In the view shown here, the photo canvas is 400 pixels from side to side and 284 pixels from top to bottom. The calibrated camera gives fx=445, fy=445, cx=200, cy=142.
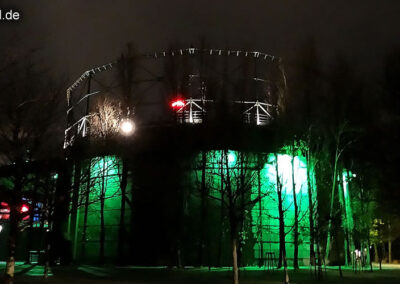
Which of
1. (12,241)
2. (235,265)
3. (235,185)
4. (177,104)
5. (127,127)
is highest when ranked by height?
(177,104)

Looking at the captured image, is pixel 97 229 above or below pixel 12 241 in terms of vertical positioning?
above

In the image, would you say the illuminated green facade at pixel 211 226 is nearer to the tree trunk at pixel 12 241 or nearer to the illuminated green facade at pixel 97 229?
the illuminated green facade at pixel 97 229

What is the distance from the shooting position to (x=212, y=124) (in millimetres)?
19875

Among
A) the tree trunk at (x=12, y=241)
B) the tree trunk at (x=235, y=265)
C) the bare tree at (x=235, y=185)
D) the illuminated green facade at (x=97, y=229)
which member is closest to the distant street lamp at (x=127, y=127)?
the illuminated green facade at (x=97, y=229)

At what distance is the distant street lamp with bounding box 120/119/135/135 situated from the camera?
93.6ft

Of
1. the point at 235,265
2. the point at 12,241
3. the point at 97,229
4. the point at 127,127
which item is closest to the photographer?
the point at 235,265

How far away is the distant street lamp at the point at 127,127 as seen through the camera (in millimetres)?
28531

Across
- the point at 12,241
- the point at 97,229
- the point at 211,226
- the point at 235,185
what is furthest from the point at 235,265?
the point at 97,229

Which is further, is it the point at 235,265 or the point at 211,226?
the point at 211,226

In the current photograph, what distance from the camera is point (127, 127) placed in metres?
29.6

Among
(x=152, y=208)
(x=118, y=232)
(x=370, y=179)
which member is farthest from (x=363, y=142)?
(x=118, y=232)

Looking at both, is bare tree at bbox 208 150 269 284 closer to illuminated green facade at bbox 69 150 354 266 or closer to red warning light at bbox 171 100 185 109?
illuminated green facade at bbox 69 150 354 266

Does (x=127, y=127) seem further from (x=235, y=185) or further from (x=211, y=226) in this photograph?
(x=235, y=185)

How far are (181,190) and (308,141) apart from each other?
11.0 metres
